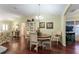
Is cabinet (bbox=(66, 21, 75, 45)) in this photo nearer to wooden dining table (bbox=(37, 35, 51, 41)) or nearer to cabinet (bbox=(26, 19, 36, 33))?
wooden dining table (bbox=(37, 35, 51, 41))

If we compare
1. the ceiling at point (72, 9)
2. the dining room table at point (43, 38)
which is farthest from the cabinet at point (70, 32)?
the dining room table at point (43, 38)

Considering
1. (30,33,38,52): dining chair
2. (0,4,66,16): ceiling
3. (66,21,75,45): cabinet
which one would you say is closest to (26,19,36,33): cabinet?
(30,33,38,52): dining chair

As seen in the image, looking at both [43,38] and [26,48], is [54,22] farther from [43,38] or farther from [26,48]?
[26,48]

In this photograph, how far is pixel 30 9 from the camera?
321cm

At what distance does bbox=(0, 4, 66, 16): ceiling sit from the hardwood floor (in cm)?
78

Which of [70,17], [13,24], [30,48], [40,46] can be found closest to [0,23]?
[13,24]

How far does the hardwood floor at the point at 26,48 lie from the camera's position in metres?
3.17

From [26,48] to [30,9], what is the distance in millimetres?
1115

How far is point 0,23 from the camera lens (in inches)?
124

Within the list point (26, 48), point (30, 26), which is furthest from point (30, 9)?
point (26, 48)

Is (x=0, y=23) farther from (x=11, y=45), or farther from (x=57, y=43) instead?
(x=57, y=43)

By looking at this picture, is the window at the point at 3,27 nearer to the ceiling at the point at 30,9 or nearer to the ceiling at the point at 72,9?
the ceiling at the point at 30,9
